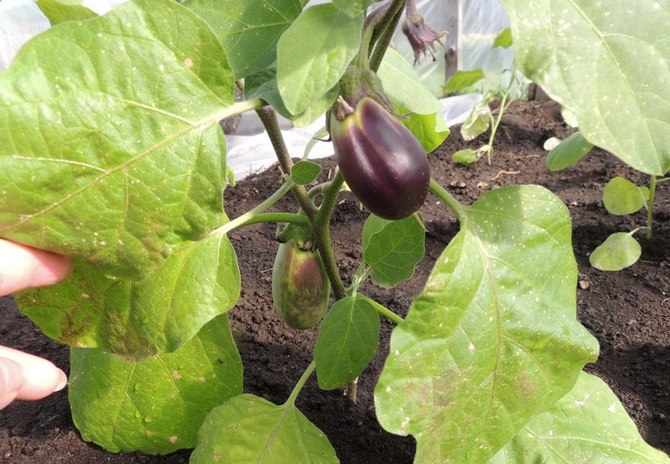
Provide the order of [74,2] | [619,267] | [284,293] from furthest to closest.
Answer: [619,267] < [284,293] < [74,2]

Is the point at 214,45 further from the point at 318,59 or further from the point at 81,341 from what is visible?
the point at 81,341

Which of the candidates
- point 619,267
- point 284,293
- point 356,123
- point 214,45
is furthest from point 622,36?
point 619,267

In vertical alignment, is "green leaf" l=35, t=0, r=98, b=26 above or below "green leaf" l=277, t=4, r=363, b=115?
above

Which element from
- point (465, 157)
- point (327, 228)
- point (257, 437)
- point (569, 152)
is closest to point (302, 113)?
point (327, 228)

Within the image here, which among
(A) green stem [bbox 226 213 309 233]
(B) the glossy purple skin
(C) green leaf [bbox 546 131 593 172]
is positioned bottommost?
(C) green leaf [bbox 546 131 593 172]

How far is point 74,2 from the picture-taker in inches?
27.0

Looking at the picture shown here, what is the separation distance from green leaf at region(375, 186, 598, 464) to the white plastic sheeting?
753 millimetres

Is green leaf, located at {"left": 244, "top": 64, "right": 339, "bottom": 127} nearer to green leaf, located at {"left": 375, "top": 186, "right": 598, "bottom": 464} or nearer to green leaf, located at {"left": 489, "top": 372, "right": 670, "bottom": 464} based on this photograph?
green leaf, located at {"left": 375, "top": 186, "right": 598, "bottom": 464}

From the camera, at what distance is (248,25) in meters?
0.65

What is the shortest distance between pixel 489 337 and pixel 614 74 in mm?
278

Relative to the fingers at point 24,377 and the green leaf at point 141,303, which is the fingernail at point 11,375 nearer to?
the fingers at point 24,377

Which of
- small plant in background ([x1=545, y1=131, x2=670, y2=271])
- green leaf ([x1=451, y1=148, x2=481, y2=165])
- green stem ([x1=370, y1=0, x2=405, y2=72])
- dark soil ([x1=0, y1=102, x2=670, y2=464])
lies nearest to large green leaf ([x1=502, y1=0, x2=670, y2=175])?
green stem ([x1=370, y1=0, x2=405, y2=72])

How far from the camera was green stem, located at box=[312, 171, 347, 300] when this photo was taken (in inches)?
29.6

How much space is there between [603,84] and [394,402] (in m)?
0.34
